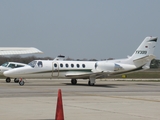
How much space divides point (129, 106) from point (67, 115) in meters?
3.91

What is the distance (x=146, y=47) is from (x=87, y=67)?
6316mm

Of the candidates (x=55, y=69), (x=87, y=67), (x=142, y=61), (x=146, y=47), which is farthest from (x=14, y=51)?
(x=146, y=47)

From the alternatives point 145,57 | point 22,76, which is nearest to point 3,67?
point 22,76

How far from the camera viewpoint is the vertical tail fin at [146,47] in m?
40.1

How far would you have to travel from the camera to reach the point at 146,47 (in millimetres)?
40062

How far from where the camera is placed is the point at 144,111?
15.2 m

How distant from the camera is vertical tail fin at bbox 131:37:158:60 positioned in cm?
4006

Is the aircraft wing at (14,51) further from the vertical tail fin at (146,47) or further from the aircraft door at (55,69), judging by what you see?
the vertical tail fin at (146,47)

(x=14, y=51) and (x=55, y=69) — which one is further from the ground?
(x=55, y=69)

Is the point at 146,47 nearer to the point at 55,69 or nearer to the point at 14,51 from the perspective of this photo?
the point at 55,69

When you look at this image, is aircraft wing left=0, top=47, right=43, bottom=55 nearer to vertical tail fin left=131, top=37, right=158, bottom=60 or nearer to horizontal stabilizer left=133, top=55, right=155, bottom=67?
horizontal stabilizer left=133, top=55, right=155, bottom=67

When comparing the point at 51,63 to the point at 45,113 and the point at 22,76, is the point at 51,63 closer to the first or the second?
the point at 22,76

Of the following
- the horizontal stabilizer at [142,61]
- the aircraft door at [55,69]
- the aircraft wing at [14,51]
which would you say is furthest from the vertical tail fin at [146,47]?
the aircraft wing at [14,51]

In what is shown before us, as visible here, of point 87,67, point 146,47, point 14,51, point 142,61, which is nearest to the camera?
point 14,51
